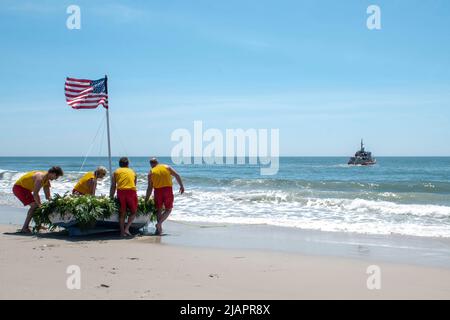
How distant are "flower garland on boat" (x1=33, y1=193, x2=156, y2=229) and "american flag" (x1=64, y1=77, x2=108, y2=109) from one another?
2483mm

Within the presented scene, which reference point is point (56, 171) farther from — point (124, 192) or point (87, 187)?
point (124, 192)

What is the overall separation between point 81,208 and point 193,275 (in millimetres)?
3730

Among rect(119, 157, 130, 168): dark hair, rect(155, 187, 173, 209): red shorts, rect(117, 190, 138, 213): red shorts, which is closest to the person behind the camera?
rect(117, 190, 138, 213): red shorts

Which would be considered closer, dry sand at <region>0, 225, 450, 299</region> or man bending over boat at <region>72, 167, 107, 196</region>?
dry sand at <region>0, 225, 450, 299</region>

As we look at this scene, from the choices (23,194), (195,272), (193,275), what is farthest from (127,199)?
(193,275)

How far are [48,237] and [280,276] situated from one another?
4991 mm

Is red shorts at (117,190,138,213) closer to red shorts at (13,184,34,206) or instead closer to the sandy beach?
the sandy beach

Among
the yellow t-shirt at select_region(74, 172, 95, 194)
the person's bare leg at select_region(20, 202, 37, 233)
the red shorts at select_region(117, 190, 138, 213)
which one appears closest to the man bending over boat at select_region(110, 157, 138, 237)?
the red shorts at select_region(117, 190, 138, 213)

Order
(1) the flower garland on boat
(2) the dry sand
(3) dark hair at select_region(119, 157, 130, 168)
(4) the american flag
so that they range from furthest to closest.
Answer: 1. (4) the american flag
2. (3) dark hair at select_region(119, 157, 130, 168)
3. (1) the flower garland on boat
4. (2) the dry sand

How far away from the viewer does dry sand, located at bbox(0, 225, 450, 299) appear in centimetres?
525

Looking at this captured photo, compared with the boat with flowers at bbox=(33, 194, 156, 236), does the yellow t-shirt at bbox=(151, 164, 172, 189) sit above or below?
above

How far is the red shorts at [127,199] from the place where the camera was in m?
9.29

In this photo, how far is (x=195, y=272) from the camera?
6.29 m
